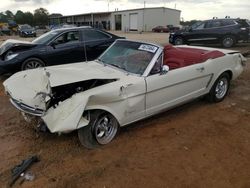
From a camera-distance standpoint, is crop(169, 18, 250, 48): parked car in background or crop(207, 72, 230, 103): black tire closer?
crop(207, 72, 230, 103): black tire

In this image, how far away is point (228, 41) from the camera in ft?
48.4

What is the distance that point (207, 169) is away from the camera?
11.0ft

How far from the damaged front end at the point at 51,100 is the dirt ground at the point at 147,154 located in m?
0.52

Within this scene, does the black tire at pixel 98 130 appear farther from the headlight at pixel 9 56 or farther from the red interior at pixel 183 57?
the headlight at pixel 9 56

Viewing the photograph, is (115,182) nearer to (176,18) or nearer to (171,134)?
(171,134)

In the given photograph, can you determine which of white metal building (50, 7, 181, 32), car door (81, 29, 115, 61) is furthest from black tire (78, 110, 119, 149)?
white metal building (50, 7, 181, 32)

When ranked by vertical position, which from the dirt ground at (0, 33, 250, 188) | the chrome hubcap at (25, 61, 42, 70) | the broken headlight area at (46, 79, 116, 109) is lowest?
the dirt ground at (0, 33, 250, 188)

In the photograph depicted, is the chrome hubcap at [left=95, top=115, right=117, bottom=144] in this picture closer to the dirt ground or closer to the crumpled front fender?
the dirt ground

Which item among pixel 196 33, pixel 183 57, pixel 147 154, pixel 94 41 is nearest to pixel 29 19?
pixel 196 33

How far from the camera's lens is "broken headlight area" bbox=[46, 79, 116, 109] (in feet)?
12.0

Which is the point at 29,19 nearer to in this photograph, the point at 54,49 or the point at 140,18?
the point at 140,18

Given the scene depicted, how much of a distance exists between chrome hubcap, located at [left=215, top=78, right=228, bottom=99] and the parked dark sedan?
4.02 meters

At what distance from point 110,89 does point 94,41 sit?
5.27 m

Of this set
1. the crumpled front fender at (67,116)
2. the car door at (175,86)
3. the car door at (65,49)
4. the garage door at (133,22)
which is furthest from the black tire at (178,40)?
the garage door at (133,22)
